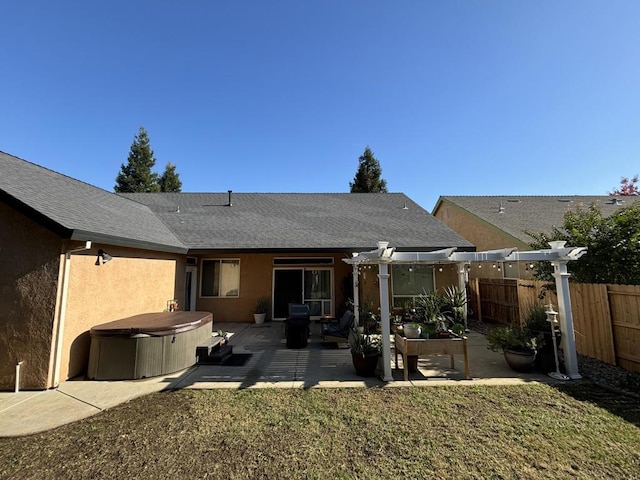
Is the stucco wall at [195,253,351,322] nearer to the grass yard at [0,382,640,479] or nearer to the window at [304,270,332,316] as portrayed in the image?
the window at [304,270,332,316]

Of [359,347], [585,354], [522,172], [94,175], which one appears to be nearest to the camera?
[359,347]

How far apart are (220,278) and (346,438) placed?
885 cm

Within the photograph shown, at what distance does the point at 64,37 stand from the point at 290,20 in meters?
6.81

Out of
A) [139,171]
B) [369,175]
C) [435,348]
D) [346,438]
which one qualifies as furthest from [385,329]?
[139,171]

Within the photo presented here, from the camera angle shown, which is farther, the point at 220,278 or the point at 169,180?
the point at 169,180

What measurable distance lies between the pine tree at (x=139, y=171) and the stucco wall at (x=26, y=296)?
104 feet

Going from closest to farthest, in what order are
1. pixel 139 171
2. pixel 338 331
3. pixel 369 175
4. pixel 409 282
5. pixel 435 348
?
pixel 435 348 < pixel 338 331 < pixel 409 282 < pixel 369 175 < pixel 139 171

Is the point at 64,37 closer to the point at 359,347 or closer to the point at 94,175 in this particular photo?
the point at 359,347

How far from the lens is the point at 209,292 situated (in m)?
11.0

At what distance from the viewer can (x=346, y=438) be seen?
3.38 m

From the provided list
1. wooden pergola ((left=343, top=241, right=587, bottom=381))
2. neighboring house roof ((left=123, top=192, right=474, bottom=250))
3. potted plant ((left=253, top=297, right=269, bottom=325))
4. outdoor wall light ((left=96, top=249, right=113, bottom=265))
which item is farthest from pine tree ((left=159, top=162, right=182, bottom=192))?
wooden pergola ((left=343, top=241, right=587, bottom=381))

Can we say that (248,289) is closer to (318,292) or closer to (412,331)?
(318,292)

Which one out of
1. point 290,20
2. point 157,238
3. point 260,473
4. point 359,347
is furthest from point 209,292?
point 290,20

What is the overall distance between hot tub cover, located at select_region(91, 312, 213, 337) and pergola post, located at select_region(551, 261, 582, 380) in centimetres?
775
